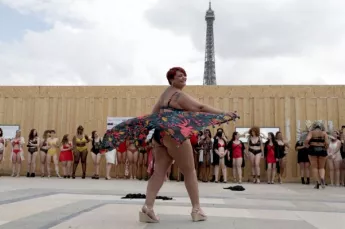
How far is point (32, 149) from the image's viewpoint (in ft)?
44.5

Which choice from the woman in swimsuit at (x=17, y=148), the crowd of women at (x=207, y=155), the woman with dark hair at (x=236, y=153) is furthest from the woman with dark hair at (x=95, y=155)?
the woman with dark hair at (x=236, y=153)

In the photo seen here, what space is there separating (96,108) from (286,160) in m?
6.99

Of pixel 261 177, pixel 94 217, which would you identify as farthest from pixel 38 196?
pixel 261 177

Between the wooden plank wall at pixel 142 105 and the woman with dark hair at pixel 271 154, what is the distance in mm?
1080

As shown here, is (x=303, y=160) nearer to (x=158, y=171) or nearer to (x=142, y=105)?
(x=142, y=105)

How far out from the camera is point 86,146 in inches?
523

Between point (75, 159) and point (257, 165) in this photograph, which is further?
point (75, 159)

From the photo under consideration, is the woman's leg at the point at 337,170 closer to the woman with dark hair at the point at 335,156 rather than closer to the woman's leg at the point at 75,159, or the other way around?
the woman with dark hair at the point at 335,156

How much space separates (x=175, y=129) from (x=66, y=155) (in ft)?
33.4

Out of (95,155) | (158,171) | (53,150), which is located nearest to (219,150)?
(95,155)

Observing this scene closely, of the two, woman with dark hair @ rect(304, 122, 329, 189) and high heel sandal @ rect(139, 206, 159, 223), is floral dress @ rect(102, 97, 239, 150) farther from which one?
woman with dark hair @ rect(304, 122, 329, 189)

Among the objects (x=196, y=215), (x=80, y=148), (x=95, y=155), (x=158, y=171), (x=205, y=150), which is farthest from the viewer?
(x=95, y=155)

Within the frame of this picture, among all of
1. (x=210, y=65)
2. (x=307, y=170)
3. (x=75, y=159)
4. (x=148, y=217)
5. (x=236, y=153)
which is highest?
(x=210, y=65)

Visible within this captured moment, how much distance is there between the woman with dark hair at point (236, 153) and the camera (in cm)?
1227
